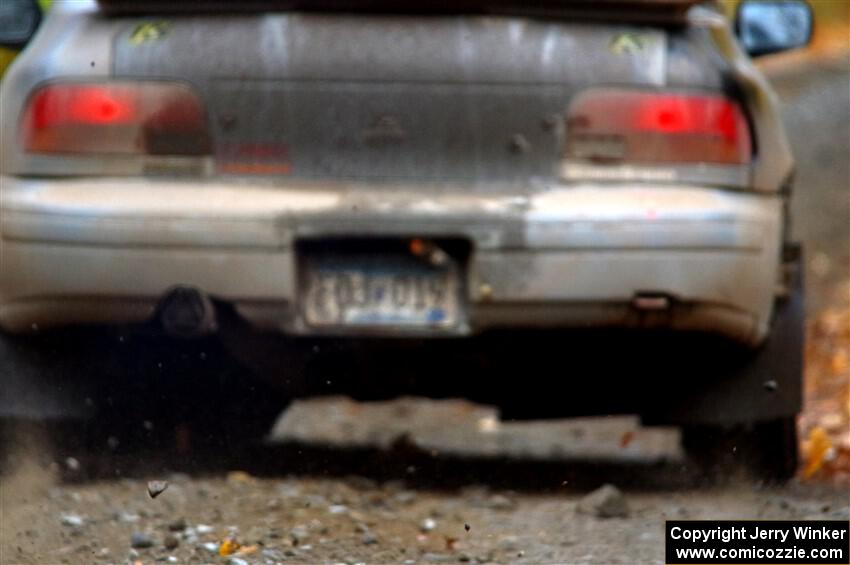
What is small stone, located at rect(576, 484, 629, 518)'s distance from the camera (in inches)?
186

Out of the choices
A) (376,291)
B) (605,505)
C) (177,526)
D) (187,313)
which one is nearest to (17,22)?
(187,313)

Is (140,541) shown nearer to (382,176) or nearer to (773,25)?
(382,176)

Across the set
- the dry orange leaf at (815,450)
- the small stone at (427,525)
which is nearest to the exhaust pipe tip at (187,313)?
the small stone at (427,525)

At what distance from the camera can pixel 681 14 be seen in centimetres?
483

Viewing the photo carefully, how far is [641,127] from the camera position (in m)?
4.70

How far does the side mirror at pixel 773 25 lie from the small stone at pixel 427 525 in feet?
6.20

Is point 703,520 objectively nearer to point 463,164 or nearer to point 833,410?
point 463,164

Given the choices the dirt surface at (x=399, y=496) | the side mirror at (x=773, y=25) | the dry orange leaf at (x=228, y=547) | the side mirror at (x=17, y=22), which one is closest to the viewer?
the dry orange leaf at (x=228, y=547)

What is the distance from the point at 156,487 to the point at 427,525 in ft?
2.16

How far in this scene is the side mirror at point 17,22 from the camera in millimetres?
5457

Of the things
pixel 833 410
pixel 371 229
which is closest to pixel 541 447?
pixel 833 410

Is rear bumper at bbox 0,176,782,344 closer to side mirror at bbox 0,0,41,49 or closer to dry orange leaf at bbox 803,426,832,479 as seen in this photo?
side mirror at bbox 0,0,41,49

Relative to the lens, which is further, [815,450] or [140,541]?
[815,450]

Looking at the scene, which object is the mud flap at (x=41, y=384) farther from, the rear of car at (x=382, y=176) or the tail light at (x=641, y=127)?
the tail light at (x=641, y=127)
